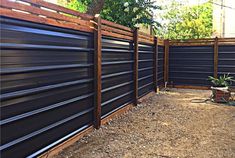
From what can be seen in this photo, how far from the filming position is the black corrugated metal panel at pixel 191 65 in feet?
28.7

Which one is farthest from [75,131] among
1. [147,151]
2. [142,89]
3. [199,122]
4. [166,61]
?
[166,61]

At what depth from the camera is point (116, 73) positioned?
475 centimetres

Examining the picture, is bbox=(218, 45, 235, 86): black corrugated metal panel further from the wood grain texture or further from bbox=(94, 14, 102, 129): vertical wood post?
bbox=(94, 14, 102, 129): vertical wood post

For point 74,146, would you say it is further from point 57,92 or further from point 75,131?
point 57,92

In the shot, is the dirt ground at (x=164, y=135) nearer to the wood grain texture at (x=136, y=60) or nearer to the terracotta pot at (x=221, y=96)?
the wood grain texture at (x=136, y=60)

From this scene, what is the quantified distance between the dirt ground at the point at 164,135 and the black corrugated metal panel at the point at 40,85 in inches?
15.4

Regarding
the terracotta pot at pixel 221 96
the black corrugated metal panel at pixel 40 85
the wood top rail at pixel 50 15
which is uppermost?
the wood top rail at pixel 50 15

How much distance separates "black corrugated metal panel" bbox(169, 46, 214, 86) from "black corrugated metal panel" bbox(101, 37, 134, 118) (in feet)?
12.7

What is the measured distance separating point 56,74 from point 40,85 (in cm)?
31

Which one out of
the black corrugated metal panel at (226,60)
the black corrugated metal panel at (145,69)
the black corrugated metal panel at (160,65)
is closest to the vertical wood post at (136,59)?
the black corrugated metal panel at (145,69)

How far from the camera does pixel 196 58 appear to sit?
8.88m

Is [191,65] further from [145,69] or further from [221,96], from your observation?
[145,69]

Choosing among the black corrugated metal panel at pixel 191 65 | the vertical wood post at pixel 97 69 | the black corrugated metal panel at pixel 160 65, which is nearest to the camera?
the vertical wood post at pixel 97 69

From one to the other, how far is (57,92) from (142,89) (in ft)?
12.8
